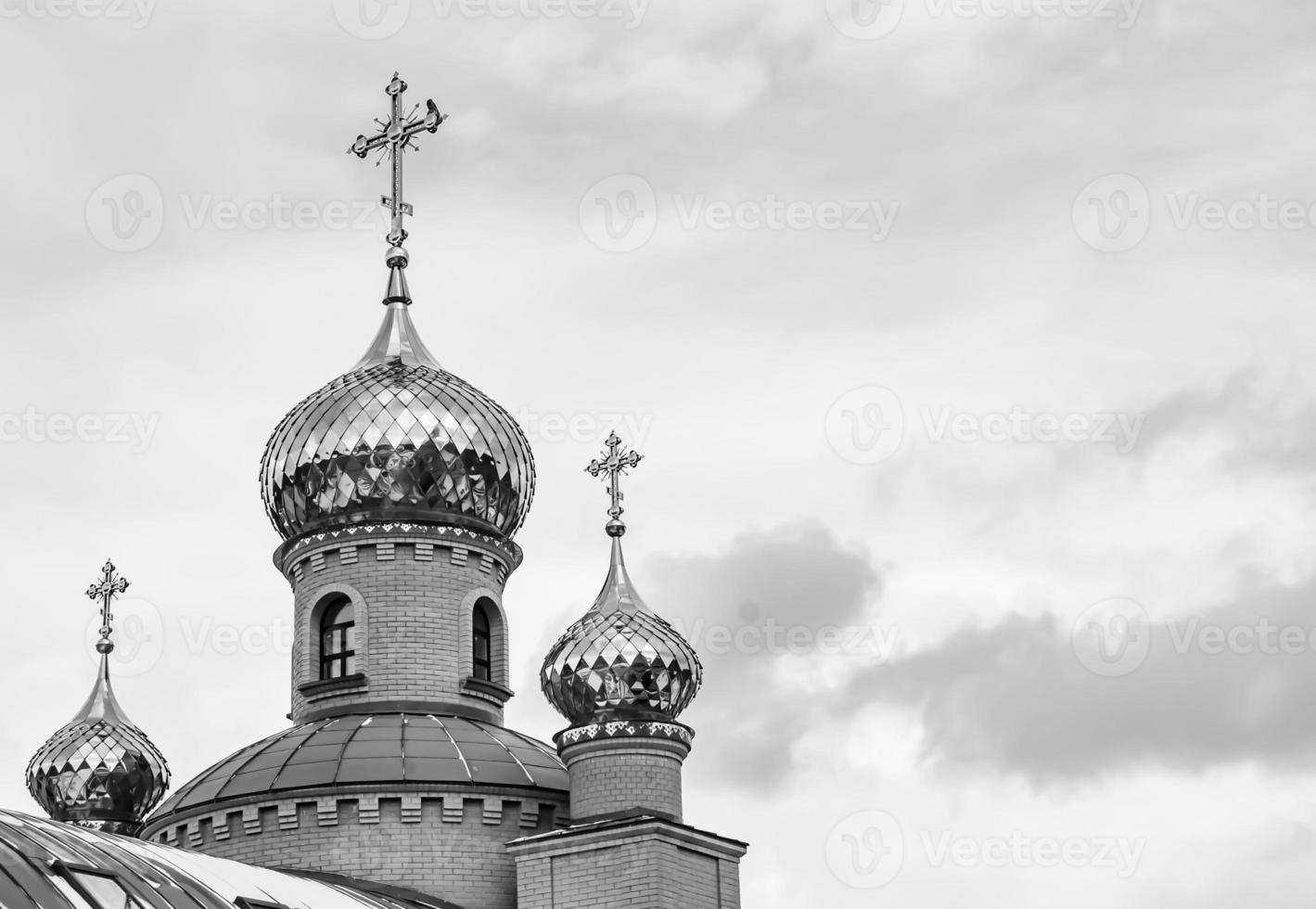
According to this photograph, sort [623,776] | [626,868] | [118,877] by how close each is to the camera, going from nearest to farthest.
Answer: [118,877]
[626,868]
[623,776]

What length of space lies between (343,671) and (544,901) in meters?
4.66

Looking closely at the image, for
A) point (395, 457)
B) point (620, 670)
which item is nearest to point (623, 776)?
point (620, 670)

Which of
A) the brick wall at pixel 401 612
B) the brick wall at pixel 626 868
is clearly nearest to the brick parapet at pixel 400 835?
the brick wall at pixel 626 868

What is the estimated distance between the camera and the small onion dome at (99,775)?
2925 cm

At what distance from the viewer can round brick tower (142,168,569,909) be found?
25250 mm

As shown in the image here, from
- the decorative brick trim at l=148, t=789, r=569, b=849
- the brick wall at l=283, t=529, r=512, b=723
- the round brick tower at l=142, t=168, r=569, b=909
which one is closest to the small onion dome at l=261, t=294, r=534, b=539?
the round brick tower at l=142, t=168, r=569, b=909

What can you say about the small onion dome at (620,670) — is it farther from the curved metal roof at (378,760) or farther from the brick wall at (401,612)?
the brick wall at (401,612)

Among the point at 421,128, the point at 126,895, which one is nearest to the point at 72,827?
the point at 126,895

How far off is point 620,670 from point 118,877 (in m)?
7.55

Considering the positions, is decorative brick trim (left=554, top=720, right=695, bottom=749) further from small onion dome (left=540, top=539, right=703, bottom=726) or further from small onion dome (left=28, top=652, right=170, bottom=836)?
small onion dome (left=28, top=652, right=170, bottom=836)

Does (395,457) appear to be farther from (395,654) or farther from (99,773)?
(99,773)

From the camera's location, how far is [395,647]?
27.2 meters

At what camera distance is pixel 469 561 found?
28.1 m

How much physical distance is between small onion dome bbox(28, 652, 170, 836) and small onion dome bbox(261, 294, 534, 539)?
3456 mm
